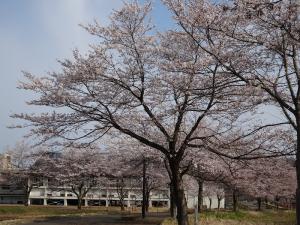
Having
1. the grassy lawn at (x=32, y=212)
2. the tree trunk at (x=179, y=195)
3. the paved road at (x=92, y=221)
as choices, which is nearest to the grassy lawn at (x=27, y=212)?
the grassy lawn at (x=32, y=212)

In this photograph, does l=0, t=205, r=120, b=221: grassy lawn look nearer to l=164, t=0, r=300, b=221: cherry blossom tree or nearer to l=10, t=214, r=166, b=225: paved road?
l=10, t=214, r=166, b=225: paved road

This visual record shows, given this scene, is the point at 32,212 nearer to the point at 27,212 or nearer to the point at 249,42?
the point at 27,212

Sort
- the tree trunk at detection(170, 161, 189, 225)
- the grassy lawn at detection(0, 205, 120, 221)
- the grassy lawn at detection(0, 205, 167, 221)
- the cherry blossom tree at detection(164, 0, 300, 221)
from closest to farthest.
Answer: the cherry blossom tree at detection(164, 0, 300, 221) < the tree trunk at detection(170, 161, 189, 225) < the grassy lawn at detection(0, 205, 167, 221) < the grassy lawn at detection(0, 205, 120, 221)

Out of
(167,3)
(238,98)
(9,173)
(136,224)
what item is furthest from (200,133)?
(9,173)

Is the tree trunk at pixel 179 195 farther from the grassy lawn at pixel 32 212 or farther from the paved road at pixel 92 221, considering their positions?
the grassy lawn at pixel 32 212

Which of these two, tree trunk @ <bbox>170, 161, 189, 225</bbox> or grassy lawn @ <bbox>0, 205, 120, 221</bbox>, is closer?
tree trunk @ <bbox>170, 161, 189, 225</bbox>

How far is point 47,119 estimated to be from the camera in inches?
575

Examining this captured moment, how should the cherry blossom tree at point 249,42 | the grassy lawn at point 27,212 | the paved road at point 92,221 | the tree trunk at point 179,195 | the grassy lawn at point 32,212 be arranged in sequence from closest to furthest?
the cherry blossom tree at point 249,42
the tree trunk at point 179,195
the paved road at point 92,221
the grassy lawn at point 32,212
the grassy lawn at point 27,212

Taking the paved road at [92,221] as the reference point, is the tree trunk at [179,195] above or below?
above

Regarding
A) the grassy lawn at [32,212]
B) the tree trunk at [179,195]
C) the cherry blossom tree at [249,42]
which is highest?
the cherry blossom tree at [249,42]

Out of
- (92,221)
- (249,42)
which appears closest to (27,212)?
(92,221)

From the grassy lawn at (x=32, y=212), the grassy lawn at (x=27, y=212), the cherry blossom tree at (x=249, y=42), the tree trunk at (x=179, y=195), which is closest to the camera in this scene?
the cherry blossom tree at (x=249, y=42)

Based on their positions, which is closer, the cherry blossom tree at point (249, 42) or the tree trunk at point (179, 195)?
the cherry blossom tree at point (249, 42)

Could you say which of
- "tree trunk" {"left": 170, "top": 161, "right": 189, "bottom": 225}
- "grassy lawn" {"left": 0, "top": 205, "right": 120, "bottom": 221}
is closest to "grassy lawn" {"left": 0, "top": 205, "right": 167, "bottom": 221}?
"grassy lawn" {"left": 0, "top": 205, "right": 120, "bottom": 221}
